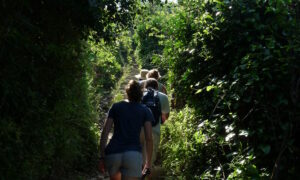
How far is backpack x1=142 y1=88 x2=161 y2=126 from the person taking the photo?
5.28 meters

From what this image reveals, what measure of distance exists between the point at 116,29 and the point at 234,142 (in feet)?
8.23

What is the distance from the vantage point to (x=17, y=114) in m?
3.37

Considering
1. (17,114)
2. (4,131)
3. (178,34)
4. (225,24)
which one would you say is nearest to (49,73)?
(17,114)

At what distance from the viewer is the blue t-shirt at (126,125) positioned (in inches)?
147

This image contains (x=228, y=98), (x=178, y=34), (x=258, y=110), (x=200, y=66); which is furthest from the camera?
(x=178, y=34)

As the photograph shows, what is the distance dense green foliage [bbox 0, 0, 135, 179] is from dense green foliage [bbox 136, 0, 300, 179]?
5.52 ft

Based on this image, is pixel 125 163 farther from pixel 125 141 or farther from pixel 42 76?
pixel 42 76

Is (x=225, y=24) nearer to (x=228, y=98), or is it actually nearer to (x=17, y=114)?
(x=228, y=98)

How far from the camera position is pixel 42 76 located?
385 centimetres

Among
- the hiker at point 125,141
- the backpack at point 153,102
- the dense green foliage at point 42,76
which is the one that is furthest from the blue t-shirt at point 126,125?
the backpack at point 153,102

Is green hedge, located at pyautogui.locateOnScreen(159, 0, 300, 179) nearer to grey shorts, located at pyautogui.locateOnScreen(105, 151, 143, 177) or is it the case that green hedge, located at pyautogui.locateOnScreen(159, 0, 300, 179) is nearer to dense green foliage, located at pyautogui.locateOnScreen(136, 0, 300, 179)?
dense green foliage, located at pyautogui.locateOnScreen(136, 0, 300, 179)


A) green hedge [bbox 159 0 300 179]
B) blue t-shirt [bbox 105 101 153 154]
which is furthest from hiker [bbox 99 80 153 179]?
green hedge [bbox 159 0 300 179]

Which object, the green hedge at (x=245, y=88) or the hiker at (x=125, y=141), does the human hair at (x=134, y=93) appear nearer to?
the hiker at (x=125, y=141)

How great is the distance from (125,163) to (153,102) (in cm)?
170
